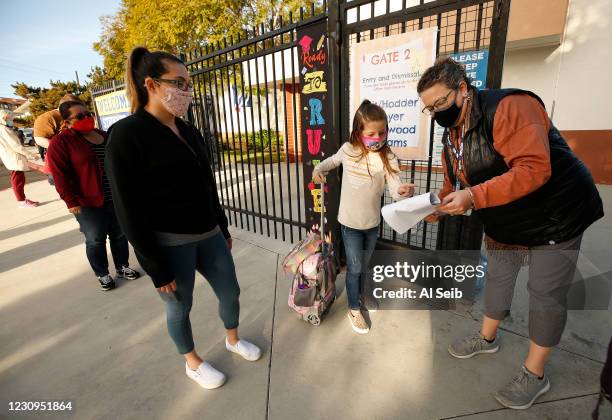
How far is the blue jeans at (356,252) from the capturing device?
2.41 metres

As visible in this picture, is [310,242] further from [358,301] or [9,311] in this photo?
[9,311]

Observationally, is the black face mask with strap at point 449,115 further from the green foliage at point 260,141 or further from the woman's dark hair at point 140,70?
the green foliage at point 260,141

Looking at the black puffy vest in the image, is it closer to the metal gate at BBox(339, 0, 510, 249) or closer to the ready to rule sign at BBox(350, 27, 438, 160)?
the metal gate at BBox(339, 0, 510, 249)

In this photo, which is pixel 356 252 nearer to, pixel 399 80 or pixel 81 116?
pixel 399 80

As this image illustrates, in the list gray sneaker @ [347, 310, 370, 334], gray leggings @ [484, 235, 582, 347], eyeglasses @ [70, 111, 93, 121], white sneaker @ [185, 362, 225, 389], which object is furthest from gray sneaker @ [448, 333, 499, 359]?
eyeglasses @ [70, 111, 93, 121]

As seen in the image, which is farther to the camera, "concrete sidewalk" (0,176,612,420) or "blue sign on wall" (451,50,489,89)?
"blue sign on wall" (451,50,489,89)

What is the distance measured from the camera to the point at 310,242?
259 centimetres

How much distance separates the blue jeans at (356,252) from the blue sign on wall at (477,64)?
1298 millimetres

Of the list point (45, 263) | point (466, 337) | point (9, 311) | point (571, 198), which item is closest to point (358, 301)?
point (466, 337)

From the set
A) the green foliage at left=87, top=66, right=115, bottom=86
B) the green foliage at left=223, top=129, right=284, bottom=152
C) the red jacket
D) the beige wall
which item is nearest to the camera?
the red jacket

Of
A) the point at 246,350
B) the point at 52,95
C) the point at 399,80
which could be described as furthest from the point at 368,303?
the point at 52,95

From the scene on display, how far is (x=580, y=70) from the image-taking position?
242 inches

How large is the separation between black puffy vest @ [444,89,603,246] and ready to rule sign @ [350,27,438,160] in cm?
98

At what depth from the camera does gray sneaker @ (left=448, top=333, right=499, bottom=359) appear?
86.6 inches
